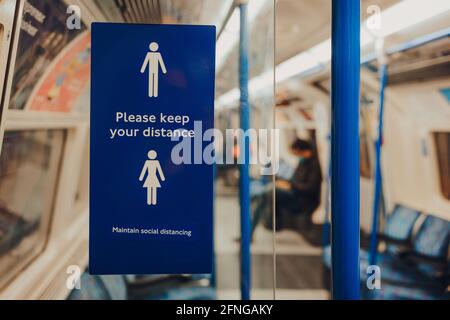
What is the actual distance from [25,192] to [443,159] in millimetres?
5003

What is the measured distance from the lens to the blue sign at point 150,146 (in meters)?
1.49

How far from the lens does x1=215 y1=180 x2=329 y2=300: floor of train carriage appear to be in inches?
171

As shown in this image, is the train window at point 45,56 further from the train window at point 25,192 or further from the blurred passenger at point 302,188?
the blurred passenger at point 302,188

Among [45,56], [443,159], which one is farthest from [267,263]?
[45,56]

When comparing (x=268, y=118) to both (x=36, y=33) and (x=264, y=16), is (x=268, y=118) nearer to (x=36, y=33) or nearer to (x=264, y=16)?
(x=264, y=16)

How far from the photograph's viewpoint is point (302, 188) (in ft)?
22.6

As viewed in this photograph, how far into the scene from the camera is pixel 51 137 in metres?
3.33

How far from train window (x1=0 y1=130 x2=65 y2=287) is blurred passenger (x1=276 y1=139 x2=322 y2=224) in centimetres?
389

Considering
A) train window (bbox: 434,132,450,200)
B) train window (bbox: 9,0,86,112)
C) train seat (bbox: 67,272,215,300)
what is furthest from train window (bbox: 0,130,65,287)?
train window (bbox: 434,132,450,200)

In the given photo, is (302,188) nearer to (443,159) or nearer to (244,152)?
(443,159)

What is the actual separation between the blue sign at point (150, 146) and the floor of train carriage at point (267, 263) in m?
2.73

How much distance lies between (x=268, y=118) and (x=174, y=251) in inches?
28.1

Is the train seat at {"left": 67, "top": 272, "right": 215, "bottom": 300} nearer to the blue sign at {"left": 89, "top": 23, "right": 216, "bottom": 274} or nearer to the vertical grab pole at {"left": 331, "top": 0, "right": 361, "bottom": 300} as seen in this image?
the blue sign at {"left": 89, "top": 23, "right": 216, "bottom": 274}

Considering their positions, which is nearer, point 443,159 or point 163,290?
point 163,290
